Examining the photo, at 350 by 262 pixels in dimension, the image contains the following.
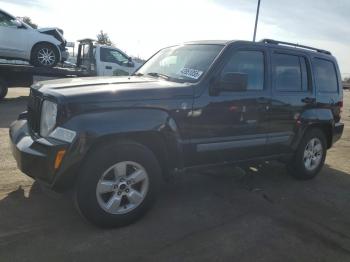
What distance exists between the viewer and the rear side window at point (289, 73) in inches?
219

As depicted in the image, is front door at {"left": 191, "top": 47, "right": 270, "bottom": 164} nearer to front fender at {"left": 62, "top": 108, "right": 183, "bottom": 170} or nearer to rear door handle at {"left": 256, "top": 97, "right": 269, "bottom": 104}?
rear door handle at {"left": 256, "top": 97, "right": 269, "bottom": 104}

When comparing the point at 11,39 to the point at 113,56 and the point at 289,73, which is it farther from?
the point at 289,73

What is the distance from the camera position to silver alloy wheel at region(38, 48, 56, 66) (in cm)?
1309

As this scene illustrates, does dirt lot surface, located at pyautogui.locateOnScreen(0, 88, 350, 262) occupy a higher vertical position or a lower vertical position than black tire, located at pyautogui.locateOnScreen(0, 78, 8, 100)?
lower

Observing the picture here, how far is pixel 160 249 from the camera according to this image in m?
3.80

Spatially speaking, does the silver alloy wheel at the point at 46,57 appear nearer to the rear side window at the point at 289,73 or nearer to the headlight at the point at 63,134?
the rear side window at the point at 289,73

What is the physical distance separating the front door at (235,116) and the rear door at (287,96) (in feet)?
0.57

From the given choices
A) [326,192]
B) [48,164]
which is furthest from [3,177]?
[326,192]

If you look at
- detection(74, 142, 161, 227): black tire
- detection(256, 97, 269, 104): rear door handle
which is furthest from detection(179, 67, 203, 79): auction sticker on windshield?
detection(74, 142, 161, 227): black tire

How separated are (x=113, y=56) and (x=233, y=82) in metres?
11.7

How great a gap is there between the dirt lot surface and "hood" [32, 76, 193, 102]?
4.09ft

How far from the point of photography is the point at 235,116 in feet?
16.2

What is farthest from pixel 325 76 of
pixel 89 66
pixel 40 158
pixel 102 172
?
pixel 89 66

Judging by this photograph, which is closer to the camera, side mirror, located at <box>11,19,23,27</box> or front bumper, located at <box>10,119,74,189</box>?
front bumper, located at <box>10,119,74,189</box>
